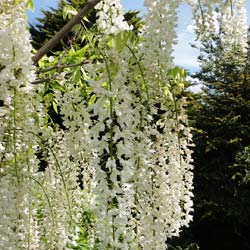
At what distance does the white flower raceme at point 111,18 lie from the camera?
96.4 inches

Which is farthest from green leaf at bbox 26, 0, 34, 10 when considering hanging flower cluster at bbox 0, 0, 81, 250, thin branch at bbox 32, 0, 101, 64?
thin branch at bbox 32, 0, 101, 64

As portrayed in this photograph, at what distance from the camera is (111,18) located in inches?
98.3

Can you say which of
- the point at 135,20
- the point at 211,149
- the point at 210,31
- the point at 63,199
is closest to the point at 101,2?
the point at 210,31

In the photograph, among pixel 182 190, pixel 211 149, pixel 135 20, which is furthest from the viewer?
pixel 135 20

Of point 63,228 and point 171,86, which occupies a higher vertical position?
point 171,86

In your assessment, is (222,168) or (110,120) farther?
(222,168)

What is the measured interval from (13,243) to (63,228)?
92 cm

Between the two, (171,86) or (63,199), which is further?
(63,199)

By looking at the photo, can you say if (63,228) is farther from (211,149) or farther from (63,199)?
(211,149)

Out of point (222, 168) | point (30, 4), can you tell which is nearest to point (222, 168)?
point (222, 168)

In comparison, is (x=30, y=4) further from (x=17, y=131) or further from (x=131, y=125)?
(x=131, y=125)

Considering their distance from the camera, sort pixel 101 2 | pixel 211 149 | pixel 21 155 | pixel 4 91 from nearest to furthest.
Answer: pixel 4 91 < pixel 101 2 < pixel 21 155 < pixel 211 149

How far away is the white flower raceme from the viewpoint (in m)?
2.45

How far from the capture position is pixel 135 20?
40.8 feet
